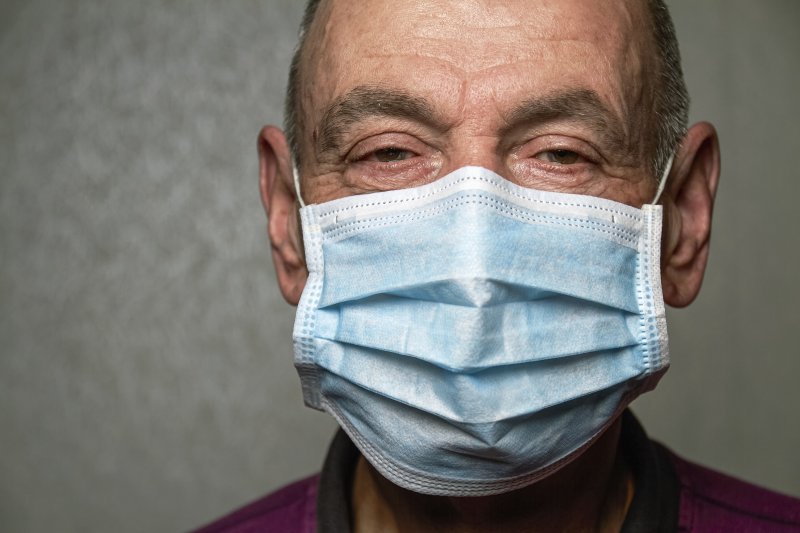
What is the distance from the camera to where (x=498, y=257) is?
2221mm

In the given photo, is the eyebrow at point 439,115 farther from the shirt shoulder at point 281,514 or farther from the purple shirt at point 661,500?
the shirt shoulder at point 281,514

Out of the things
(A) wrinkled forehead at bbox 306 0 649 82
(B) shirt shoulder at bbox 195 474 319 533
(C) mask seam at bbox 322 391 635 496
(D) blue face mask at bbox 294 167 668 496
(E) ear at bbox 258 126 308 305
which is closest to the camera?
(D) blue face mask at bbox 294 167 668 496

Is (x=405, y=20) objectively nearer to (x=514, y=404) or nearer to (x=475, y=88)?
(x=475, y=88)

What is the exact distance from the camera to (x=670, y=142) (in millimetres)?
2684

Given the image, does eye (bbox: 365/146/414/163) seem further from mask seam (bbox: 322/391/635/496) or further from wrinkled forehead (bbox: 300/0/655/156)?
mask seam (bbox: 322/391/635/496)

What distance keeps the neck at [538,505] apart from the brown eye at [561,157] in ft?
1.93

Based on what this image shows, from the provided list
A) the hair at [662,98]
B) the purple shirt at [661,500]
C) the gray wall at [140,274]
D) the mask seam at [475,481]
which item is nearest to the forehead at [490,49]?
the hair at [662,98]

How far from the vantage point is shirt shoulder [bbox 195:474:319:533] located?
288 centimetres

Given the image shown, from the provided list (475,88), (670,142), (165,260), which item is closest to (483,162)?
(475,88)

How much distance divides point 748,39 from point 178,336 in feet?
7.19

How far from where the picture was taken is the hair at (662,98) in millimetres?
2645

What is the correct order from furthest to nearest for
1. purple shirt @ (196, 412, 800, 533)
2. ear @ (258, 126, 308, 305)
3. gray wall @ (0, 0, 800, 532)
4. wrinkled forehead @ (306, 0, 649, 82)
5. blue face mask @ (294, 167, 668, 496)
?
gray wall @ (0, 0, 800, 532) → ear @ (258, 126, 308, 305) → purple shirt @ (196, 412, 800, 533) → wrinkled forehead @ (306, 0, 649, 82) → blue face mask @ (294, 167, 668, 496)

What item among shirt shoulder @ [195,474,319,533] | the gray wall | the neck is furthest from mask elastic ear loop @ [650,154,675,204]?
the gray wall

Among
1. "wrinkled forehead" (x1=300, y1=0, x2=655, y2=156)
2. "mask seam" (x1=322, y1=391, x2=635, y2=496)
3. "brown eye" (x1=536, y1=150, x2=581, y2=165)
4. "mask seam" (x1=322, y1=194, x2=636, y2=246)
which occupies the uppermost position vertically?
"wrinkled forehead" (x1=300, y1=0, x2=655, y2=156)
